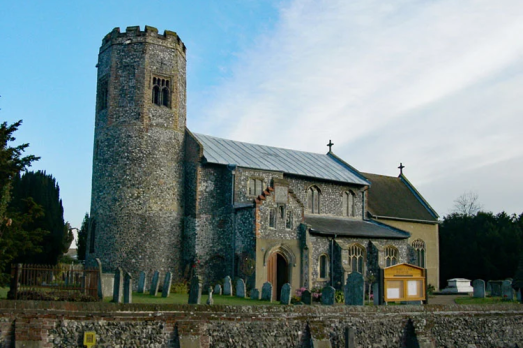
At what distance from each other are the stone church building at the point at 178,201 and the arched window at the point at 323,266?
0.19 feet

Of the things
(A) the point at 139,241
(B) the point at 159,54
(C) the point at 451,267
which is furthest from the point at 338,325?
(C) the point at 451,267

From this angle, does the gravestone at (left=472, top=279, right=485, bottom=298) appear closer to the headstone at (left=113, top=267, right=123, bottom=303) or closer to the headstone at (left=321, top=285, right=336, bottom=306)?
the headstone at (left=321, top=285, right=336, bottom=306)

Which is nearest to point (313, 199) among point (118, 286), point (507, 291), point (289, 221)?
point (289, 221)

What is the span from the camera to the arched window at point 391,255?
35719 millimetres

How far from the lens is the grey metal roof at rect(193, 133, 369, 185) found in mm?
34281

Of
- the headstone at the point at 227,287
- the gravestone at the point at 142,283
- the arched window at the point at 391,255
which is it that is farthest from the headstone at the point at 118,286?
the arched window at the point at 391,255

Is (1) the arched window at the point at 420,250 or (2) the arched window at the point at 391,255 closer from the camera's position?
(2) the arched window at the point at 391,255

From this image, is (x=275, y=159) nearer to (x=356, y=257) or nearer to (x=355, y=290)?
(x=356, y=257)

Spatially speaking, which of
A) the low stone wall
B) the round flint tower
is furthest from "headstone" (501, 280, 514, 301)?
the round flint tower

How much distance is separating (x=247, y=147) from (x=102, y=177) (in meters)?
10.4

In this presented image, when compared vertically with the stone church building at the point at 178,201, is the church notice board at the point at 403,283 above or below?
below

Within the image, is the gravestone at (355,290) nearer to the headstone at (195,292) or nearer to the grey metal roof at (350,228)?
the headstone at (195,292)

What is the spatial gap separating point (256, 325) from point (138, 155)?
16910 millimetres

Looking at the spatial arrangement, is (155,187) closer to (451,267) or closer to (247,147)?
(247,147)
